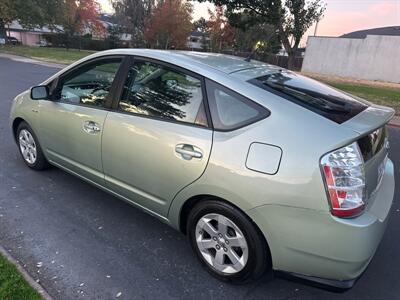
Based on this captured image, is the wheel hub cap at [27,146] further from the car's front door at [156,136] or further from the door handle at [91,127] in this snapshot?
the car's front door at [156,136]

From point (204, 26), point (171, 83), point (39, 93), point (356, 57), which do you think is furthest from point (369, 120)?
point (204, 26)

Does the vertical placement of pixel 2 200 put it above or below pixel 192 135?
below

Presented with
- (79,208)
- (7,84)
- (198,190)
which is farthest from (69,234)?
(7,84)

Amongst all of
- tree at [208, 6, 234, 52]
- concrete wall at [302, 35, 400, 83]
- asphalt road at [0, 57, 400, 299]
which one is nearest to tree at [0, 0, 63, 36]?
tree at [208, 6, 234, 52]

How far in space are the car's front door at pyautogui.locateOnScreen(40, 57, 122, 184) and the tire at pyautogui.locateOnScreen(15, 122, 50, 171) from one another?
0.89 feet

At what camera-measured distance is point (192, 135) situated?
103 inches

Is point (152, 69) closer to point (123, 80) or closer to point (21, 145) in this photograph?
point (123, 80)

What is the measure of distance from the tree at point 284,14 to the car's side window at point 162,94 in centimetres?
1924

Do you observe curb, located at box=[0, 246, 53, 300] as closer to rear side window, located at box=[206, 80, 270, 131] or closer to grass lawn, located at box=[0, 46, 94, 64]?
rear side window, located at box=[206, 80, 270, 131]

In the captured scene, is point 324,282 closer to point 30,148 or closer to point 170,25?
point 30,148

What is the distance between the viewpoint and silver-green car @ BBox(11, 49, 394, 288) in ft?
7.06

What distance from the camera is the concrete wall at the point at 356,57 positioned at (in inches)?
1110

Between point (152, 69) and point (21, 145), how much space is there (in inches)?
96.8

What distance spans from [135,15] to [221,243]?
5339 centimetres
